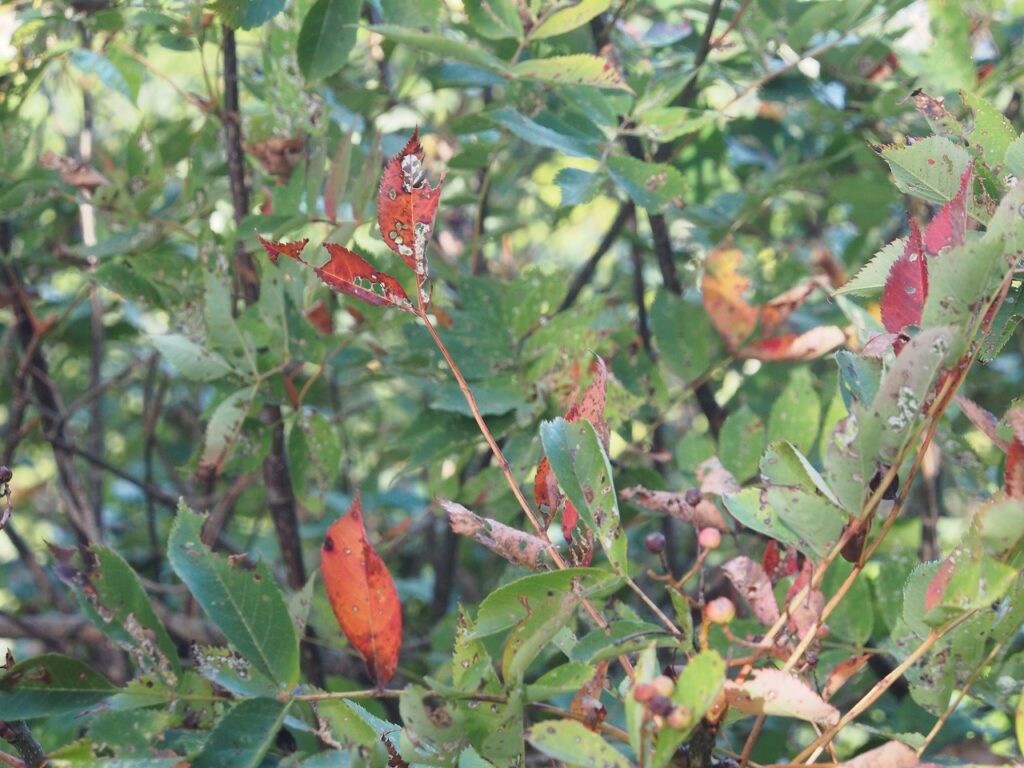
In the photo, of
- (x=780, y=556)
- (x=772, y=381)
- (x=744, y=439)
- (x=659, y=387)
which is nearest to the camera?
(x=780, y=556)

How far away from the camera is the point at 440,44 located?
774 mm

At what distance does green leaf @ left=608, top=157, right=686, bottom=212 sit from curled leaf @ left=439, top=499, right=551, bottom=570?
387 mm

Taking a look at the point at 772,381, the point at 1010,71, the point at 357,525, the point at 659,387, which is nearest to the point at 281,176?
the point at 659,387

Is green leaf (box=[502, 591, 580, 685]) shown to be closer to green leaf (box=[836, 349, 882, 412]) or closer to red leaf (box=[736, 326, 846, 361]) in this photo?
green leaf (box=[836, 349, 882, 412])

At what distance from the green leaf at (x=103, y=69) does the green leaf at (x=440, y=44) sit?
0.26m

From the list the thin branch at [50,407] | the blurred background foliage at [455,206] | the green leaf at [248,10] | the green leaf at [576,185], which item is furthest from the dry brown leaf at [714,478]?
the thin branch at [50,407]

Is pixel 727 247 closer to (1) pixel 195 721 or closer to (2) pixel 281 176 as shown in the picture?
(2) pixel 281 176

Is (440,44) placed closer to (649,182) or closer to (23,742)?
(649,182)

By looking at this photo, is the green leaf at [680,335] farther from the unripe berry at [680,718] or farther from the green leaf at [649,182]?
the unripe berry at [680,718]

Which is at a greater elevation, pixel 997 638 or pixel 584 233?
pixel 997 638

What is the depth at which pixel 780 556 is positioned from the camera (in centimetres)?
69

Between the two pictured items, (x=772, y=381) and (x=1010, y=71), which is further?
(x=772, y=381)

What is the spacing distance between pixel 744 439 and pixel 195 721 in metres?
0.48

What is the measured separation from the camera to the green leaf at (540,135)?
0.84 m
